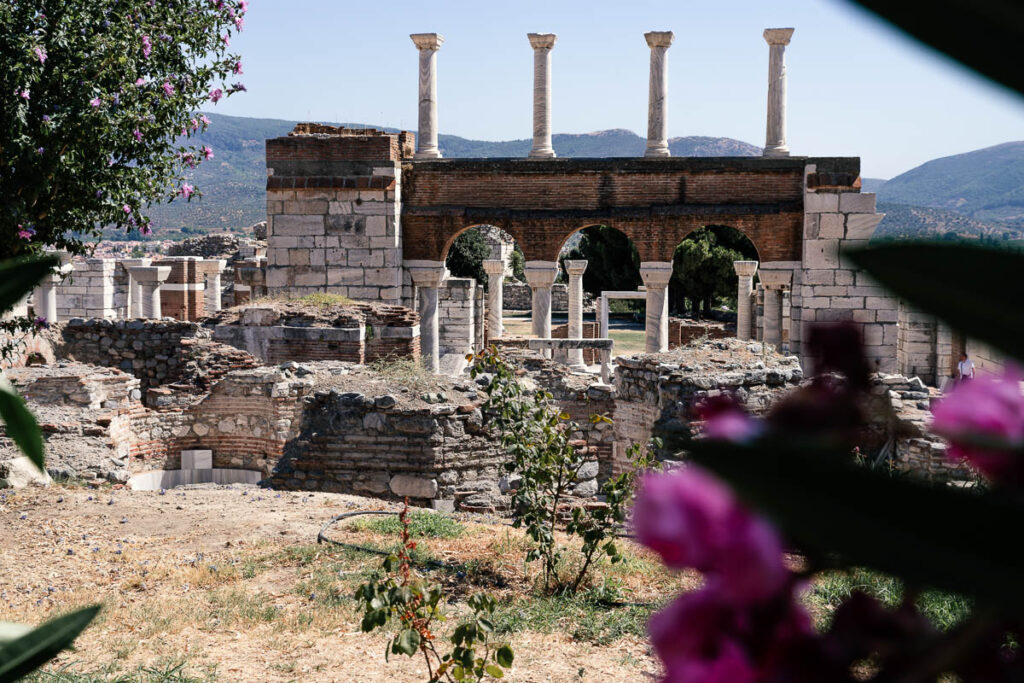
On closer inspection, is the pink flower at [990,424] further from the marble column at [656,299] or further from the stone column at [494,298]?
the stone column at [494,298]

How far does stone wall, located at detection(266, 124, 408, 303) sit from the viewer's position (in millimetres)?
17016

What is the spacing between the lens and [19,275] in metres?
0.82

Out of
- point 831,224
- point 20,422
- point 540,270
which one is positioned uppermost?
point 831,224

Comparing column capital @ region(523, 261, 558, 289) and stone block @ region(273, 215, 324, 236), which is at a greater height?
stone block @ region(273, 215, 324, 236)

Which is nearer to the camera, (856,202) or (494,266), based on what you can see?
(856,202)

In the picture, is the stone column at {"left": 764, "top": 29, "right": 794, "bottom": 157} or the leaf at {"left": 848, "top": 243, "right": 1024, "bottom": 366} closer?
the leaf at {"left": 848, "top": 243, "right": 1024, "bottom": 366}

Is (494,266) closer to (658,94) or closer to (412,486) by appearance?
(658,94)

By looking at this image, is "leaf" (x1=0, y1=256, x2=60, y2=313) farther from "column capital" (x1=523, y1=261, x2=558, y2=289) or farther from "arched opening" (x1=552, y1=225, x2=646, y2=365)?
"arched opening" (x1=552, y1=225, x2=646, y2=365)

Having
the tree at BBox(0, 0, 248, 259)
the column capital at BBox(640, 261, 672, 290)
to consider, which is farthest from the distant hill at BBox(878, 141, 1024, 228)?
the tree at BBox(0, 0, 248, 259)

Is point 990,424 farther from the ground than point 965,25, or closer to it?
closer to it

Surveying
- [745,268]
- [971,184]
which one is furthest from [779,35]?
[971,184]

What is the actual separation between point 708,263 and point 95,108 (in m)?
32.4

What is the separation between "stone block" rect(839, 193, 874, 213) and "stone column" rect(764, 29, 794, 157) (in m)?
3.07

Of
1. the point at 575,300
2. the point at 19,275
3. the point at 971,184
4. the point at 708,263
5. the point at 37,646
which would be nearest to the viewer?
the point at 19,275
